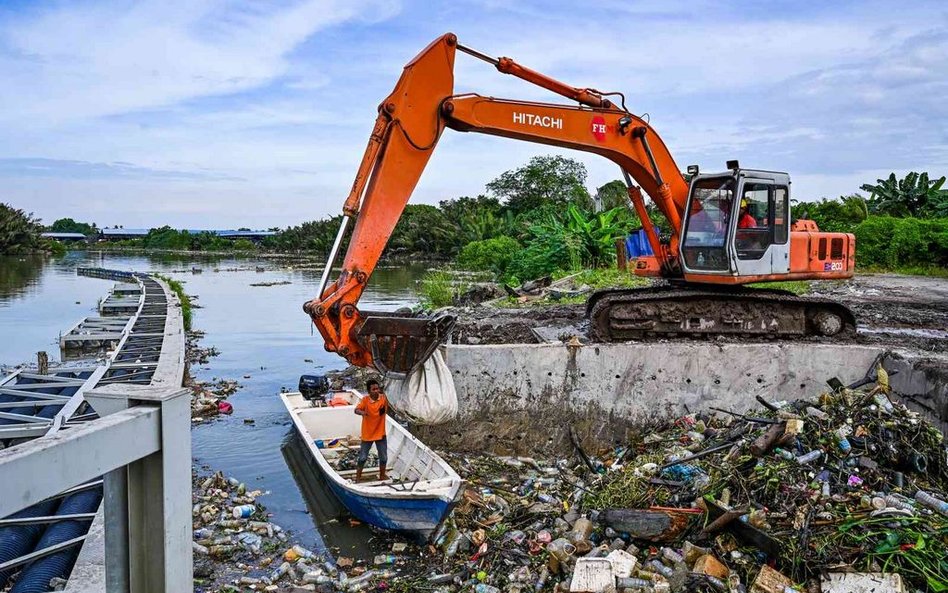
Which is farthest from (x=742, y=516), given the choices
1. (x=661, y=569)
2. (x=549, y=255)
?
(x=549, y=255)

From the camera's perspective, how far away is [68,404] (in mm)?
9211

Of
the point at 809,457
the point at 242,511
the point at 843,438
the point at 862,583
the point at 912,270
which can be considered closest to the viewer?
the point at 862,583

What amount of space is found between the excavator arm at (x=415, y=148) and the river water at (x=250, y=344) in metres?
2.06

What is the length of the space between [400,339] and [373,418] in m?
0.96

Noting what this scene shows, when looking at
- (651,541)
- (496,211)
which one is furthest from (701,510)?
(496,211)

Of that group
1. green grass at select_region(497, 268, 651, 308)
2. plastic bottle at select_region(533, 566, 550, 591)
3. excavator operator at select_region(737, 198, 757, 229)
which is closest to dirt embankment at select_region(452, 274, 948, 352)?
green grass at select_region(497, 268, 651, 308)

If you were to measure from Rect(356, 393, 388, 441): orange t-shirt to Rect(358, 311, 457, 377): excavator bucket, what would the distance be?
1.39 ft

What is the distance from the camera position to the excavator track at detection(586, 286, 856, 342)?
1011cm

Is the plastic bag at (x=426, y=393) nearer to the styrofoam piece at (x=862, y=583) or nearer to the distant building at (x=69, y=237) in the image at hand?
the styrofoam piece at (x=862, y=583)

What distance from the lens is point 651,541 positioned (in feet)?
20.2

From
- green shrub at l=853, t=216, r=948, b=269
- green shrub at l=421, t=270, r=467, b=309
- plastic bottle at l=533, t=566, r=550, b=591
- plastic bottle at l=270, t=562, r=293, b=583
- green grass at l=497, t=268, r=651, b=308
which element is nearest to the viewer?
plastic bottle at l=533, t=566, r=550, b=591

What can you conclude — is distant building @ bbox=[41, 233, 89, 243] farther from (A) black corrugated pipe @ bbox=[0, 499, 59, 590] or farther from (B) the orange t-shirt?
(A) black corrugated pipe @ bbox=[0, 499, 59, 590]

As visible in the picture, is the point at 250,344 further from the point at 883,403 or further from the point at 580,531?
the point at 883,403

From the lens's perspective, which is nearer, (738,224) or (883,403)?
(883,403)
